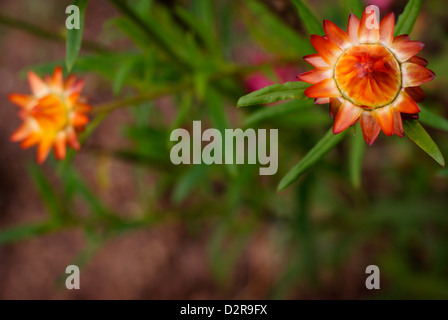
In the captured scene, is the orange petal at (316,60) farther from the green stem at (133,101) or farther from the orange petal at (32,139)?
the orange petal at (32,139)

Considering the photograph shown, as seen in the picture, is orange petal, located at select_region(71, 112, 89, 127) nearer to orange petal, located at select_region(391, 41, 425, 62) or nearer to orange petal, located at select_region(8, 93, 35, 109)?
orange petal, located at select_region(8, 93, 35, 109)

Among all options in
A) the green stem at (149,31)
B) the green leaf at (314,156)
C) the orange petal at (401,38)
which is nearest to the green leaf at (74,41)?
the green stem at (149,31)

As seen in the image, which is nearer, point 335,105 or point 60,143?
point 335,105

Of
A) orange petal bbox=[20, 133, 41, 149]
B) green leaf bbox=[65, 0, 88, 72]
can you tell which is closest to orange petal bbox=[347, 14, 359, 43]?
green leaf bbox=[65, 0, 88, 72]

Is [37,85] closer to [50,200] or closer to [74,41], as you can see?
[74,41]

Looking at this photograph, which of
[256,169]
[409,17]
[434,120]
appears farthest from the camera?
[256,169]

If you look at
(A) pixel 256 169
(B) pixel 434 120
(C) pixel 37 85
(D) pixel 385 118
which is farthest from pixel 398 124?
(A) pixel 256 169
